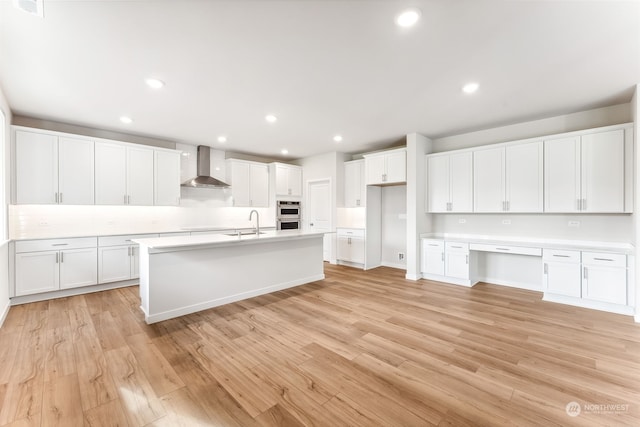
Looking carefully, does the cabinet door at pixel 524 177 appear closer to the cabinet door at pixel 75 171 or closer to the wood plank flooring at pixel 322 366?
the wood plank flooring at pixel 322 366

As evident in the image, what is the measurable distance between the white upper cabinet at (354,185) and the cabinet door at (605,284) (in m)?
3.88

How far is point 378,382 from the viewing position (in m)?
2.12

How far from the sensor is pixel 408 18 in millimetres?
2068

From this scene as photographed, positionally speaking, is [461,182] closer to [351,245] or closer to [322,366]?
[351,245]

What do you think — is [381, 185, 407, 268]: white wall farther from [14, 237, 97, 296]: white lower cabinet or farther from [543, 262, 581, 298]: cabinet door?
[14, 237, 97, 296]: white lower cabinet

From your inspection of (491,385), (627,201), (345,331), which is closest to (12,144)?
(345,331)

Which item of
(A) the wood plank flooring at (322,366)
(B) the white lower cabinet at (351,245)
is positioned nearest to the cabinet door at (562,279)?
(A) the wood plank flooring at (322,366)

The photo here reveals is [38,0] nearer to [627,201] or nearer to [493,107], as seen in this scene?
[493,107]

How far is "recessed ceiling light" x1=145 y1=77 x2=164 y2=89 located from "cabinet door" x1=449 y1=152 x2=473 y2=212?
474cm

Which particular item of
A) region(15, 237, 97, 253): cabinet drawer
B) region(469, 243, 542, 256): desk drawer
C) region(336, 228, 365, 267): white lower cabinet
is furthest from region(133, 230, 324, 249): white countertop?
region(469, 243, 542, 256): desk drawer

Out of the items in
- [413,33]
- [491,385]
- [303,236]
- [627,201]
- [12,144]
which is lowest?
[491,385]

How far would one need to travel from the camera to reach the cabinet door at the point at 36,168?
399 centimetres

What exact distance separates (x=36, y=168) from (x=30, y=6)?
3216 mm

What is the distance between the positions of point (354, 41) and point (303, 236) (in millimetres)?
3086
